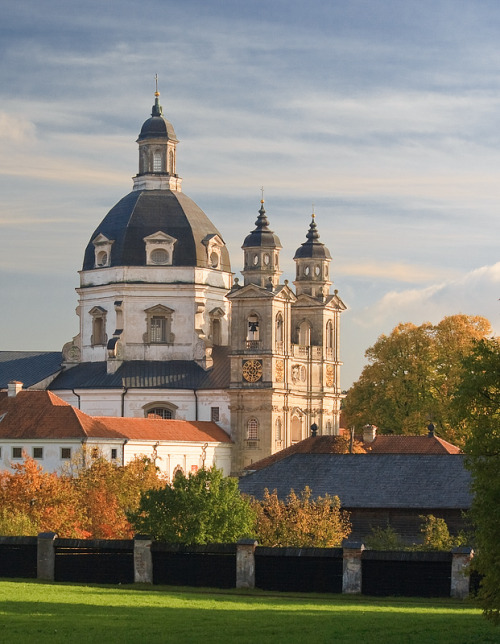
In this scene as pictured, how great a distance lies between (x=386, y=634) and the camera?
3475 cm

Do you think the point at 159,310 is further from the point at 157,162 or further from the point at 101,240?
the point at 157,162

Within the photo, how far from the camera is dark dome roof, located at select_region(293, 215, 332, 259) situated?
395ft

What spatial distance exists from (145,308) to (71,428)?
785 inches

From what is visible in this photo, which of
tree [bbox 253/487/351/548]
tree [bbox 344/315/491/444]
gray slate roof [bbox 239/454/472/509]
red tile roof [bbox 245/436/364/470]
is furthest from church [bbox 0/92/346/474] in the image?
tree [bbox 253/487/351/548]

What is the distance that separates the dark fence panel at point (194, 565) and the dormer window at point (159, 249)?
71728 mm

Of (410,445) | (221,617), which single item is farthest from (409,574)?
(410,445)

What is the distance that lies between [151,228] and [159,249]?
1.73 m

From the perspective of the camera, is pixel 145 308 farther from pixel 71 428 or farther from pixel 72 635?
pixel 72 635

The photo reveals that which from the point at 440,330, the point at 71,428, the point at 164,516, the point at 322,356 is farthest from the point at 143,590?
the point at 322,356

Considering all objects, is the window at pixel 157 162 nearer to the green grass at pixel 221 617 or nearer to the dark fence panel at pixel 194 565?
the dark fence panel at pixel 194 565

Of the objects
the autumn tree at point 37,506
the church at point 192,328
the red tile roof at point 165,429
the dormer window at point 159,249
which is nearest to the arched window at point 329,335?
the church at point 192,328

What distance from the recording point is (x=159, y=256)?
4712 inches

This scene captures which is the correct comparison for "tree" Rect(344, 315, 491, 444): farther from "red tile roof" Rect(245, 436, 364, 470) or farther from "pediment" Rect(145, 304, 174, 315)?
"pediment" Rect(145, 304, 174, 315)

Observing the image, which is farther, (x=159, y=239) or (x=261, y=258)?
(x=159, y=239)
